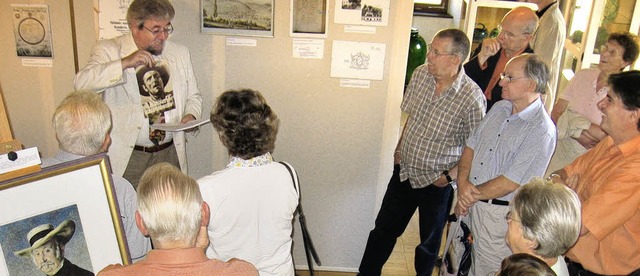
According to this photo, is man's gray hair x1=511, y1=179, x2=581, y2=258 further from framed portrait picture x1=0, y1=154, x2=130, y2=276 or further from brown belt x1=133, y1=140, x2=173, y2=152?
brown belt x1=133, y1=140, x2=173, y2=152

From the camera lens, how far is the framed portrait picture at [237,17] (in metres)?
2.95

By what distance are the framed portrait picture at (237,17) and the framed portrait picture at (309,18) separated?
5.4 inches

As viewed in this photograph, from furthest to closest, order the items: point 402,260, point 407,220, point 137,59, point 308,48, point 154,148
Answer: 1. point 402,260
2. point 407,220
3. point 308,48
4. point 154,148
5. point 137,59

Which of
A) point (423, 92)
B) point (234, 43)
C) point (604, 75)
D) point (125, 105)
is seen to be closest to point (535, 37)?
point (604, 75)

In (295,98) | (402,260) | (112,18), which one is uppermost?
(112,18)

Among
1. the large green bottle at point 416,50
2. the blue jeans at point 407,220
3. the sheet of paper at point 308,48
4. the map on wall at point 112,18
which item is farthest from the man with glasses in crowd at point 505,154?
the large green bottle at point 416,50

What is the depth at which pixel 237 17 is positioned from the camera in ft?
9.75

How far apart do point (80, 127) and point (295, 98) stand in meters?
1.51

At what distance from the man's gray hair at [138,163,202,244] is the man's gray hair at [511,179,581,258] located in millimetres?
1051

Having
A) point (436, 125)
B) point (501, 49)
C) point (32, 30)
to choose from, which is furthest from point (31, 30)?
point (501, 49)

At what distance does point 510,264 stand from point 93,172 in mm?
1281

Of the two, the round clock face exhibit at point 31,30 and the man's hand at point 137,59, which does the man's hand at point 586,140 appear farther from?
the round clock face exhibit at point 31,30

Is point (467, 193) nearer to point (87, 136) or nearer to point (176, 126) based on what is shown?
point (176, 126)

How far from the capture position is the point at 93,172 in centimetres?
166
